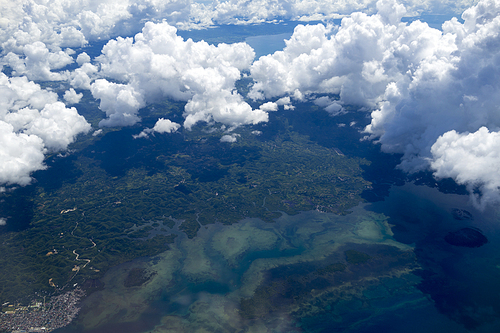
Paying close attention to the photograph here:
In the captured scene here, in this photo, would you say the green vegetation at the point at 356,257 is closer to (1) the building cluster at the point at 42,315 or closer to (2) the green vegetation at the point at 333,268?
Answer: (2) the green vegetation at the point at 333,268

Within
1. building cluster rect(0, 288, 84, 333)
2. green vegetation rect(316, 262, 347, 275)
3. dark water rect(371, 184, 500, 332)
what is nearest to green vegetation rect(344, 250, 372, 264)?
green vegetation rect(316, 262, 347, 275)

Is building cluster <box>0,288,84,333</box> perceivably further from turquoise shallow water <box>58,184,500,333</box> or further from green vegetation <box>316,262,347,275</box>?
green vegetation <box>316,262,347,275</box>

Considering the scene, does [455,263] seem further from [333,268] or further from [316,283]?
[316,283]

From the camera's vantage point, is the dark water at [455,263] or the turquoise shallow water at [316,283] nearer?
the dark water at [455,263]

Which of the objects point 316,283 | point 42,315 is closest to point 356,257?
point 316,283

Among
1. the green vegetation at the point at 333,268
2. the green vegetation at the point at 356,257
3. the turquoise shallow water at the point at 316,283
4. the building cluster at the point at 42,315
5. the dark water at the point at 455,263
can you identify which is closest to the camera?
the dark water at the point at 455,263

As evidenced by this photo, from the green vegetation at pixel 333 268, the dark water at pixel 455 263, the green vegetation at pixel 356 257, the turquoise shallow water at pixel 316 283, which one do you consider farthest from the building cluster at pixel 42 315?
the dark water at pixel 455 263

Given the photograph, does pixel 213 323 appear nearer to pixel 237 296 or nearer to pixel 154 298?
pixel 237 296
